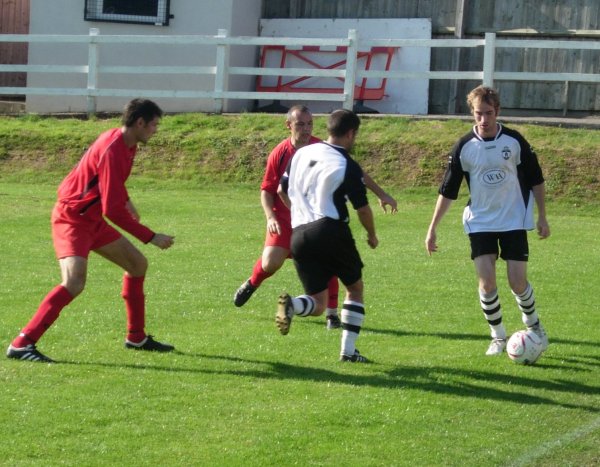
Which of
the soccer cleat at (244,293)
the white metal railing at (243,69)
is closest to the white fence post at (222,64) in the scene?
the white metal railing at (243,69)

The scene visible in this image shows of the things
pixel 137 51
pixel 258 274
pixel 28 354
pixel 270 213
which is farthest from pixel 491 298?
pixel 137 51

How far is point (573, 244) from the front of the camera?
48.2ft

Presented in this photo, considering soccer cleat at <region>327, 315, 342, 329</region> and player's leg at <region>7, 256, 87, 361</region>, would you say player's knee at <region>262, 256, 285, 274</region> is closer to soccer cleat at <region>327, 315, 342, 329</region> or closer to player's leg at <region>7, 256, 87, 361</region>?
soccer cleat at <region>327, 315, 342, 329</region>

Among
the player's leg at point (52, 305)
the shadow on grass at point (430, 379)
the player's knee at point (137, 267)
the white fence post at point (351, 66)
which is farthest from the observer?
the white fence post at point (351, 66)

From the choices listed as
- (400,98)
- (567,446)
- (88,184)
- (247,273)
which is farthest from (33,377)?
(400,98)

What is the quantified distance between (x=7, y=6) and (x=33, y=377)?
19.8 metres

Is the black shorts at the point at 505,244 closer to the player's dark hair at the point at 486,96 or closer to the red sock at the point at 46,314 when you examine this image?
the player's dark hair at the point at 486,96

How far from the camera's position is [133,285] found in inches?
337

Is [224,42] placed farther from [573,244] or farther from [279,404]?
[279,404]

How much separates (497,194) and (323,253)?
138cm

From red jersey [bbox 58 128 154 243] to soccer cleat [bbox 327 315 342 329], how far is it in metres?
2.22

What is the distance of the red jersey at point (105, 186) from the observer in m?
7.90

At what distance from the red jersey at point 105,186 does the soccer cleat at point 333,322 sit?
222 cm

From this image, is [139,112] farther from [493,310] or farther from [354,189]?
[493,310]
